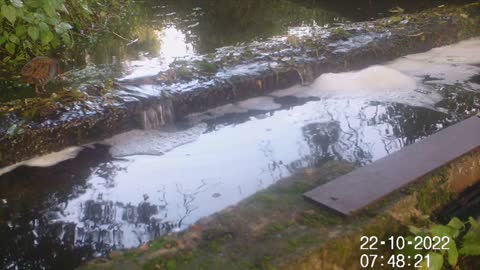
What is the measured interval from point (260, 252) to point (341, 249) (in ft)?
1.24

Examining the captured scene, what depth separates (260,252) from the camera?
1.78 m

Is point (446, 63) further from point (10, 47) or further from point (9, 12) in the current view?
point (10, 47)

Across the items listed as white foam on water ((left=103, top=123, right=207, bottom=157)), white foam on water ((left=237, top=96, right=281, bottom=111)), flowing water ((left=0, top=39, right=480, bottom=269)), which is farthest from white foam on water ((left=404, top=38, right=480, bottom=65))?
white foam on water ((left=103, top=123, right=207, bottom=157))

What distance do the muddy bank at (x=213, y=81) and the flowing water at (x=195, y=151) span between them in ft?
0.32

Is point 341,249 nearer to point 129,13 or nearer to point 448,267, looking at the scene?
point 448,267

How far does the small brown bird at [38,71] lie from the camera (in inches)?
137

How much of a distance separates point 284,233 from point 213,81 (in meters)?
2.50

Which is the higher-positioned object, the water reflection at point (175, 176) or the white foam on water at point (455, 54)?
the white foam on water at point (455, 54)

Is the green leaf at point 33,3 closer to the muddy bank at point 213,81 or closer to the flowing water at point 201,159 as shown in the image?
the muddy bank at point 213,81

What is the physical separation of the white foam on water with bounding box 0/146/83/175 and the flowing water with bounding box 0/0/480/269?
0.04 feet

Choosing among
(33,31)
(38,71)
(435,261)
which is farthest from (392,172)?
(33,31)

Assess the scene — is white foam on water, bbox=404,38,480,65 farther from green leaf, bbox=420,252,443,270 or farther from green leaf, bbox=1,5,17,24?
green leaf, bbox=1,5,17,24

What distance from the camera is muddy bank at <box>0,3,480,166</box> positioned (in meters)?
3.20

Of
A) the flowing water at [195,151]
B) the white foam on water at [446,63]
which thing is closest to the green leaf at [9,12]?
the flowing water at [195,151]
